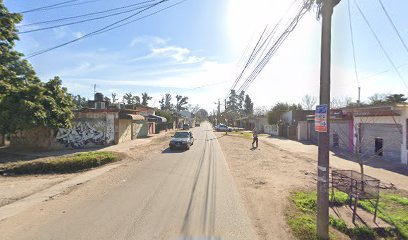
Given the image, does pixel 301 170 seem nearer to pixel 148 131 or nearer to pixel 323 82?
pixel 323 82

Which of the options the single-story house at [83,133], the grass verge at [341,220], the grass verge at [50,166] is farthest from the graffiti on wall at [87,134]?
the grass verge at [341,220]

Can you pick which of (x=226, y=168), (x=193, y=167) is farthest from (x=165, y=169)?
(x=226, y=168)

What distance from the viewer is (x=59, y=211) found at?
7.00 metres

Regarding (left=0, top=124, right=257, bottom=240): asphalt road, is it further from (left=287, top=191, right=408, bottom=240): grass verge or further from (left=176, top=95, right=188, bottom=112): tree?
(left=176, top=95, right=188, bottom=112): tree

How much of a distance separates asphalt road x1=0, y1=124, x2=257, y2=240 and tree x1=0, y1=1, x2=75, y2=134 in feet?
35.4

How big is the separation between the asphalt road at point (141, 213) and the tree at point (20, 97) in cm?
1079

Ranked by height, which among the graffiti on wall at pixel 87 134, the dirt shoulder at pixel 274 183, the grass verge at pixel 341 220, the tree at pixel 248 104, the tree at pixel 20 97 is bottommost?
the dirt shoulder at pixel 274 183

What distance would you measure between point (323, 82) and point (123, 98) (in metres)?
98.8

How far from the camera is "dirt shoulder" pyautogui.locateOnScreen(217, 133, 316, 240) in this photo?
235 inches

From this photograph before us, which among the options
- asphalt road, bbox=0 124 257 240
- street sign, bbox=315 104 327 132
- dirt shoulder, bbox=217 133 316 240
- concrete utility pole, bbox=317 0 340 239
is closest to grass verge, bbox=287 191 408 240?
dirt shoulder, bbox=217 133 316 240

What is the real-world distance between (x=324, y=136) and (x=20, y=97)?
19867 mm

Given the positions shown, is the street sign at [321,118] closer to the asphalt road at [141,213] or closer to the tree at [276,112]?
the asphalt road at [141,213]

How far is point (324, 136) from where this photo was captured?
5.43 metres

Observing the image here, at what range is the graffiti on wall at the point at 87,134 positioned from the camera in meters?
22.5
